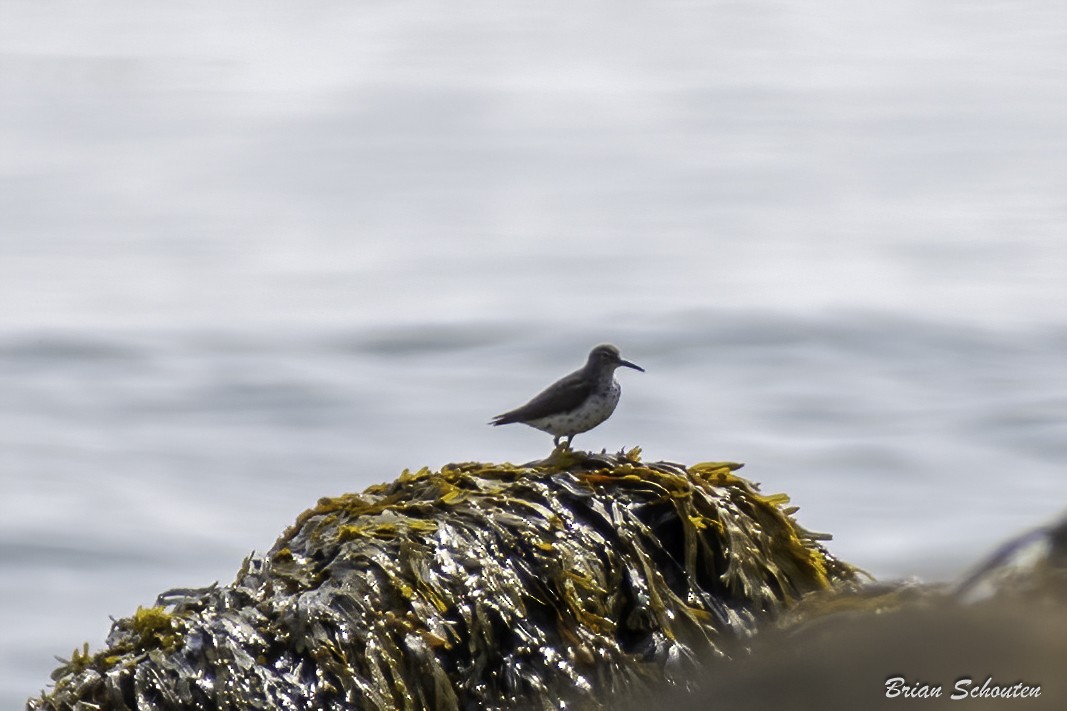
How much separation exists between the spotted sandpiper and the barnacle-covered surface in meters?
1.34

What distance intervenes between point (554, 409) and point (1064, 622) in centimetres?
437

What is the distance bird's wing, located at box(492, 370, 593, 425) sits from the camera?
6.15 meters

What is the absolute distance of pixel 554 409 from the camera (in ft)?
20.3

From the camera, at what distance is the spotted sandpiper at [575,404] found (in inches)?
242

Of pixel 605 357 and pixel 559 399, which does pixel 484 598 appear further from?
pixel 605 357

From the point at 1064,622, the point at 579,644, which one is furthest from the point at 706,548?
the point at 1064,622

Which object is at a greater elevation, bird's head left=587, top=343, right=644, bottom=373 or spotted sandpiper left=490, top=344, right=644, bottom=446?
bird's head left=587, top=343, right=644, bottom=373

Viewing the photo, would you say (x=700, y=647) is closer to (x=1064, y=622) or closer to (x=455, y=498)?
(x=455, y=498)
